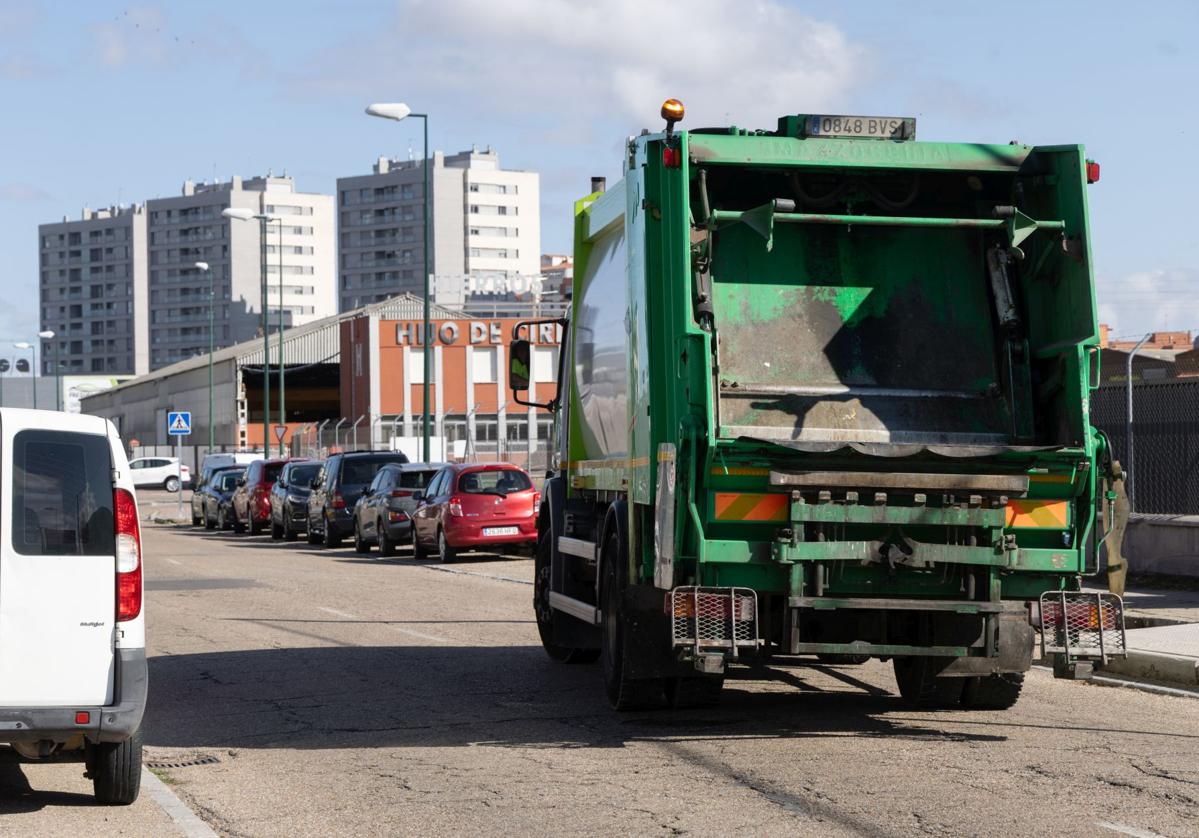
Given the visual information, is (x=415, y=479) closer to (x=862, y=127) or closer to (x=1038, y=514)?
(x=862, y=127)

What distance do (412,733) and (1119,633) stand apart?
13.0ft

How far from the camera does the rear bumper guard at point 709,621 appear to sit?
9.47 metres

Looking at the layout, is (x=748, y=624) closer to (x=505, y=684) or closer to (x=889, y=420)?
(x=889, y=420)

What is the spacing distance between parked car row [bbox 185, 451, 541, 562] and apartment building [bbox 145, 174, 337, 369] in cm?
14068

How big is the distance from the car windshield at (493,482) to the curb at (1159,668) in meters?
15.5

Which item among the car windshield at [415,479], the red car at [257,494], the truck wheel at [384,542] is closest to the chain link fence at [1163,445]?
the car windshield at [415,479]

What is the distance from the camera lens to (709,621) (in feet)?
31.1

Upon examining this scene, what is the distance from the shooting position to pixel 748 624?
9508 millimetres

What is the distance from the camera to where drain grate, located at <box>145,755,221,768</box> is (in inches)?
371

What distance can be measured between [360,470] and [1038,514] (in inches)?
1064

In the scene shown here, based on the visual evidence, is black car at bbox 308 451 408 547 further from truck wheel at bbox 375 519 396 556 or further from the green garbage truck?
the green garbage truck

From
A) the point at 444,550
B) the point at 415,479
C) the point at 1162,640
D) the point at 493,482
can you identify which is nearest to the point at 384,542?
the point at 415,479

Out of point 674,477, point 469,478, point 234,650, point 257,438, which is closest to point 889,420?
point 674,477

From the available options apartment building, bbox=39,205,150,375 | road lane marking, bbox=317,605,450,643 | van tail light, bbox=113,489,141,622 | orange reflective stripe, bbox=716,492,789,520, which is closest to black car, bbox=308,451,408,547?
road lane marking, bbox=317,605,450,643
